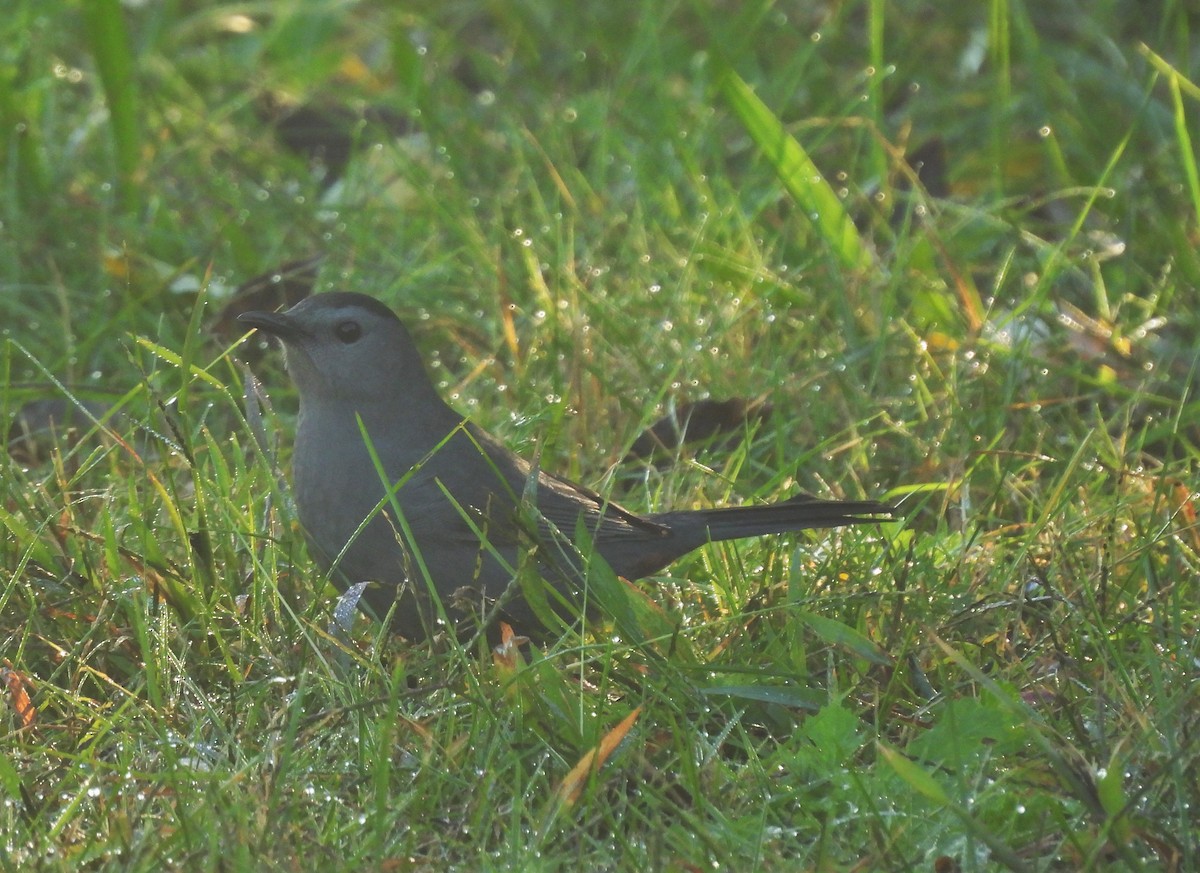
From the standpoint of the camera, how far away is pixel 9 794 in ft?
8.67

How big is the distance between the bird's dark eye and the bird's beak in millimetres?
75

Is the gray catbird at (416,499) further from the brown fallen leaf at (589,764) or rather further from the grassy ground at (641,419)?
the brown fallen leaf at (589,764)

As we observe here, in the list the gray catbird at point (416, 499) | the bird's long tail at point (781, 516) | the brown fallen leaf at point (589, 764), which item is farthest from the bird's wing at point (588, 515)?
the brown fallen leaf at point (589, 764)

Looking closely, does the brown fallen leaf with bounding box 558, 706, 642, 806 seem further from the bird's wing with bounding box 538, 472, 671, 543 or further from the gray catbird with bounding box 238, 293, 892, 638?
the bird's wing with bounding box 538, 472, 671, 543

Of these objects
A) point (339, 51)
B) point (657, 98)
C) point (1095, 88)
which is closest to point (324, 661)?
point (657, 98)

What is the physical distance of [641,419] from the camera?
4312 millimetres

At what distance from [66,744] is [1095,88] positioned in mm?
4839

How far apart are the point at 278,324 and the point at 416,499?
541 mm

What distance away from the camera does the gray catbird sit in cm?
353

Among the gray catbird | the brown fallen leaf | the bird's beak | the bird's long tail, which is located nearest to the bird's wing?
the gray catbird

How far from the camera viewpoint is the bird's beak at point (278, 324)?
149 inches

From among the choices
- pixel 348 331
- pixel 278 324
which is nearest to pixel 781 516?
pixel 348 331

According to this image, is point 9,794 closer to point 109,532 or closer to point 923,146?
point 109,532

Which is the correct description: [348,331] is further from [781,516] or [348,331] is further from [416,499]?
[781,516]
